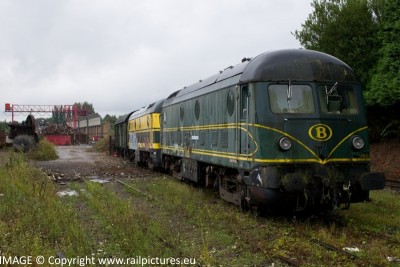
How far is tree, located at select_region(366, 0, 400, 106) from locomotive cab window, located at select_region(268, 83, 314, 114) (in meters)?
10.8

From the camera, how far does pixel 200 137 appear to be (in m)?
12.9

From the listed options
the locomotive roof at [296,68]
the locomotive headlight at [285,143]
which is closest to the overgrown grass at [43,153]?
the locomotive roof at [296,68]

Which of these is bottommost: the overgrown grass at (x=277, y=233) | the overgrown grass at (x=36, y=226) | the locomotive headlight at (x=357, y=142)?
the overgrown grass at (x=277, y=233)

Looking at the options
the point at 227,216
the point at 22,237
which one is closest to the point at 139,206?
the point at 227,216

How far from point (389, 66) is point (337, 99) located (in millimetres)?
11412

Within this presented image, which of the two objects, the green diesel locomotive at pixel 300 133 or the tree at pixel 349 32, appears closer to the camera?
the green diesel locomotive at pixel 300 133

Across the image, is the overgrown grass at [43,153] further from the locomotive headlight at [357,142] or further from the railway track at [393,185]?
the locomotive headlight at [357,142]

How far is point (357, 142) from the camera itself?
893 centimetres

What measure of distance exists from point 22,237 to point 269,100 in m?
5.16

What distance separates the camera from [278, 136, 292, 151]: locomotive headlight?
28.2 ft

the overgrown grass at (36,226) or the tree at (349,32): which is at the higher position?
the tree at (349,32)

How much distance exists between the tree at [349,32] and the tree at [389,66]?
1890 mm

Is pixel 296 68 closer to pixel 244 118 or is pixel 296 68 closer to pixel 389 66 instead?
pixel 244 118

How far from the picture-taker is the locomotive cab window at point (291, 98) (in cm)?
889
